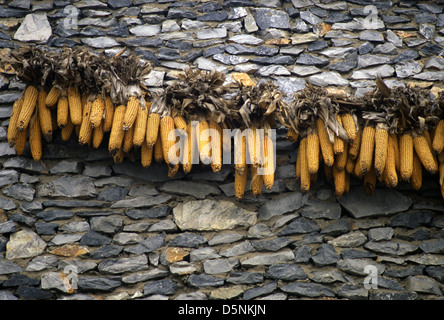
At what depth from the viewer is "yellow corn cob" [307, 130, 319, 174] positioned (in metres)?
5.15

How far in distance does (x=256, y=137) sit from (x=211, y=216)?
930 millimetres

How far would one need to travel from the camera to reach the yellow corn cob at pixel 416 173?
5293mm

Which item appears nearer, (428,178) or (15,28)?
(428,178)

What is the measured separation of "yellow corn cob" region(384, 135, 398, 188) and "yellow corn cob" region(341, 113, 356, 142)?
0.36 m

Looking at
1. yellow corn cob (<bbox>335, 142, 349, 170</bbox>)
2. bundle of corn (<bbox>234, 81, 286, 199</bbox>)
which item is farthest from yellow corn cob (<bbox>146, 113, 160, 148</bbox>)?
yellow corn cob (<bbox>335, 142, 349, 170</bbox>)

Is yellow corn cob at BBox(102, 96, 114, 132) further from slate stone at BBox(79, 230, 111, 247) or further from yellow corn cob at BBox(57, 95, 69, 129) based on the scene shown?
slate stone at BBox(79, 230, 111, 247)

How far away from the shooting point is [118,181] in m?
5.65

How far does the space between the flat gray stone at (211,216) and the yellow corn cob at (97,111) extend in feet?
3.83

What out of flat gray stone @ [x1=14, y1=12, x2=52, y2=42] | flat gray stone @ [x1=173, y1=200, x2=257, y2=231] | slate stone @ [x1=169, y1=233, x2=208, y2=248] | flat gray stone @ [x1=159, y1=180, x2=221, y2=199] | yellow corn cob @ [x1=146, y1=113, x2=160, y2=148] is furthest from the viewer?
flat gray stone @ [x1=14, y1=12, x2=52, y2=42]

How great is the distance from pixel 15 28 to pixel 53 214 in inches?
95.9

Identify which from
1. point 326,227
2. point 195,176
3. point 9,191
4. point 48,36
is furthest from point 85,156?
point 326,227

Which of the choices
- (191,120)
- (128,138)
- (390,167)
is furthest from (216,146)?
(390,167)

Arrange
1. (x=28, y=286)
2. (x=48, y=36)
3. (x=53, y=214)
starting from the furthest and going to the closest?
1. (x=48, y=36)
2. (x=53, y=214)
3. (x=28, y=286)
